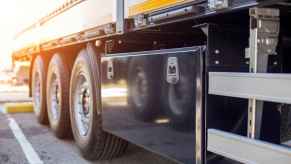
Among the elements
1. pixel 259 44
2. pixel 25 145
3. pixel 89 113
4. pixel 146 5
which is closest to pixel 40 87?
pixel 25 145

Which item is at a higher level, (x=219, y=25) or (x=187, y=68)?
(x=219, y=25)

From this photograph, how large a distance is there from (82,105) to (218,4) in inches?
111

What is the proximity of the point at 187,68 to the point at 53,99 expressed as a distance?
3.83 meters

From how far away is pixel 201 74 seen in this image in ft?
7.63

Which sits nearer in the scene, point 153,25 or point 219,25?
point 219,25

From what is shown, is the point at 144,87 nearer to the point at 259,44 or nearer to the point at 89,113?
the point at 259,44

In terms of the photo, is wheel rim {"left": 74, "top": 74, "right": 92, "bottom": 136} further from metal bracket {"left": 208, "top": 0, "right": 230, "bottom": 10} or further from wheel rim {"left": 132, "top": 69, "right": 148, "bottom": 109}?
metal bracket {"left": 208, "top": 0, "right": 230, "bottom": 10}

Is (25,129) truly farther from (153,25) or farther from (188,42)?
(153,25)

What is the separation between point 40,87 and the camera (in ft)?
21.9

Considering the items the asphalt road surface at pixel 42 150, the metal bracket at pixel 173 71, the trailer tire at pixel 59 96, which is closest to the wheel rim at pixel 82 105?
the asphalt road surface at pixel 42 150

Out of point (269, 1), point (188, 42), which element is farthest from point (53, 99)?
point (269, 1)

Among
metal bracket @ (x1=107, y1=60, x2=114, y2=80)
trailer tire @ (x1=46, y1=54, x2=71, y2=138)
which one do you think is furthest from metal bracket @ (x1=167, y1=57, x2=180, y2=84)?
trailer tire @ (x1=46, y1=54, x2=71, y2=138)

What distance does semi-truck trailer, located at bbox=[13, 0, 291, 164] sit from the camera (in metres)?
2.00

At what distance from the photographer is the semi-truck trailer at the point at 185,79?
6.57 ft
